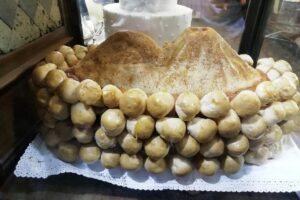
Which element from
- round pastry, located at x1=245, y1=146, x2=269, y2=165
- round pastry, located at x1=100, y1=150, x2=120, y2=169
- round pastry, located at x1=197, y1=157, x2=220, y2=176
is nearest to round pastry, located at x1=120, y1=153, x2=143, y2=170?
round pastry, located at x1=100, y1=150, x2=120, y2=169

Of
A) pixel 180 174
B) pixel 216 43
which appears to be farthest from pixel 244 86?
pixel 180 174

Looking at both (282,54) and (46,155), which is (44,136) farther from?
(282,54)

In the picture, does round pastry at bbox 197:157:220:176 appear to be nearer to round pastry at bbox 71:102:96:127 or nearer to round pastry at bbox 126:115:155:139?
round pastry at bbox 126:115:155:139

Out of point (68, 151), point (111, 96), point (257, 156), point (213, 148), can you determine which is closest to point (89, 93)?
point (111, 96)

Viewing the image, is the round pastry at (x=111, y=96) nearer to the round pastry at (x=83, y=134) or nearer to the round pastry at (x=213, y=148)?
the round pastry at (x=83, y=134)

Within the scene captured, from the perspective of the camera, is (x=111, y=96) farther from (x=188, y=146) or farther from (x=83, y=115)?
(x=188, y=146)

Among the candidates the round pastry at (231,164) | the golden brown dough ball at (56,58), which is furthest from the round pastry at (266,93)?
the golden brown dough ball at (56,58)
